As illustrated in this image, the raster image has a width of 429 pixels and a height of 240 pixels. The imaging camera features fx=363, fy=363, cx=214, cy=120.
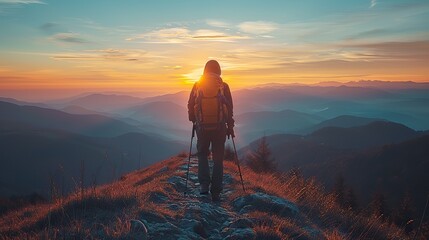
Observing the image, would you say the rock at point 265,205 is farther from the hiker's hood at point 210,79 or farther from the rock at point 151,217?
the hiker's hood at point 210,79

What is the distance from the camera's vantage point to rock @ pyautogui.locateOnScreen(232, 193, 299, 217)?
24.6 ft

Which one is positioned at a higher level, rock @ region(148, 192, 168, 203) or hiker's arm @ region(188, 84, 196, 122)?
hiker's arm @ region(188, 84, 196, 122)

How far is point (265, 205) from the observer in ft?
25.2

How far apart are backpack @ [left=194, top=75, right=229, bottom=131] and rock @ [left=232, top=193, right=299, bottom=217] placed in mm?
1783

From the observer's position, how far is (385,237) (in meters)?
7.62

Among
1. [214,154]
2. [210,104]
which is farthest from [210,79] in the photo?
[214,154]

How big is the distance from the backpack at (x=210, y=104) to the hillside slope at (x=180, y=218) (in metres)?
1.78

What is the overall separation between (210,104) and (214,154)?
1.24 metres

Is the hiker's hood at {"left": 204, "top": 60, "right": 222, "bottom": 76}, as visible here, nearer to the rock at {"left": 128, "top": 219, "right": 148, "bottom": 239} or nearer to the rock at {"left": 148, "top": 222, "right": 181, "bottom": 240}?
the rock at {"left": 148, "top": 222, "right": 181, "bottom": 240}

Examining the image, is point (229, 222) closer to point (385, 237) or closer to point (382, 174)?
point (385, 237)

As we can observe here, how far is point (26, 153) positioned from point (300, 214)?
21548 centimetres

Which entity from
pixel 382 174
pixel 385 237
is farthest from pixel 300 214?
pixel 382 174

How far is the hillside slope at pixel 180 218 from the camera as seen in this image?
16.1 feet

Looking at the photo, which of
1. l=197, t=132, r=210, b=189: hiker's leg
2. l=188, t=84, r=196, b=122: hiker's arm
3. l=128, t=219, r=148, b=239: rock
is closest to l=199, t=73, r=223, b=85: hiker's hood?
l=188, t=84, r=196, b=122: hiker's arm
